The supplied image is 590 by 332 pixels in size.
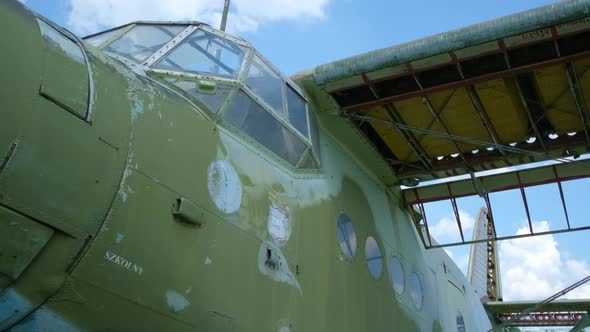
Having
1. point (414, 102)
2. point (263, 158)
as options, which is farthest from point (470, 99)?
point (263, 158)

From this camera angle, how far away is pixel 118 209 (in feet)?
10.3

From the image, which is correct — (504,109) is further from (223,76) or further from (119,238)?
(119,238)

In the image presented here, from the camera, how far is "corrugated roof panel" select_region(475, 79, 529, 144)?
7258 millimetres

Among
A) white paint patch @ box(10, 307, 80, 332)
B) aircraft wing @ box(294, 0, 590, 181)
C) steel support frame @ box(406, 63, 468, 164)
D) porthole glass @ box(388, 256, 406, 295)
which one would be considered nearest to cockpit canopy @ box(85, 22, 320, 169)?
aircraft wing @ box(294, 0, 590, 181)

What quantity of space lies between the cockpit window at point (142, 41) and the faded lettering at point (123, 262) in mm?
2127

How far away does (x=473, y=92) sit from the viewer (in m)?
7.23

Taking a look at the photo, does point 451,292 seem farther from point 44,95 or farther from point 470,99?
point 44,95

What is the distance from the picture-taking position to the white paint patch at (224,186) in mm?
4043

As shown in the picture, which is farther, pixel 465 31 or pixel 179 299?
pixel 465 31

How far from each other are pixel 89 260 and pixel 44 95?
3.18 feet

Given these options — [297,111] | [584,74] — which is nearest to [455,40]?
[297,111]

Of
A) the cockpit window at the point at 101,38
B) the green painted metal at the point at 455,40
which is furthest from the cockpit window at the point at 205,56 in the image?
the green painted metal at the point at 455,40

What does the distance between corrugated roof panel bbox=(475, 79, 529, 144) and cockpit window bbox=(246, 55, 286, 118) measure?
123 inches

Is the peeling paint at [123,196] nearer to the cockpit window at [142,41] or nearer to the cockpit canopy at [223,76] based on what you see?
the cockpit canopy at [223,76]
